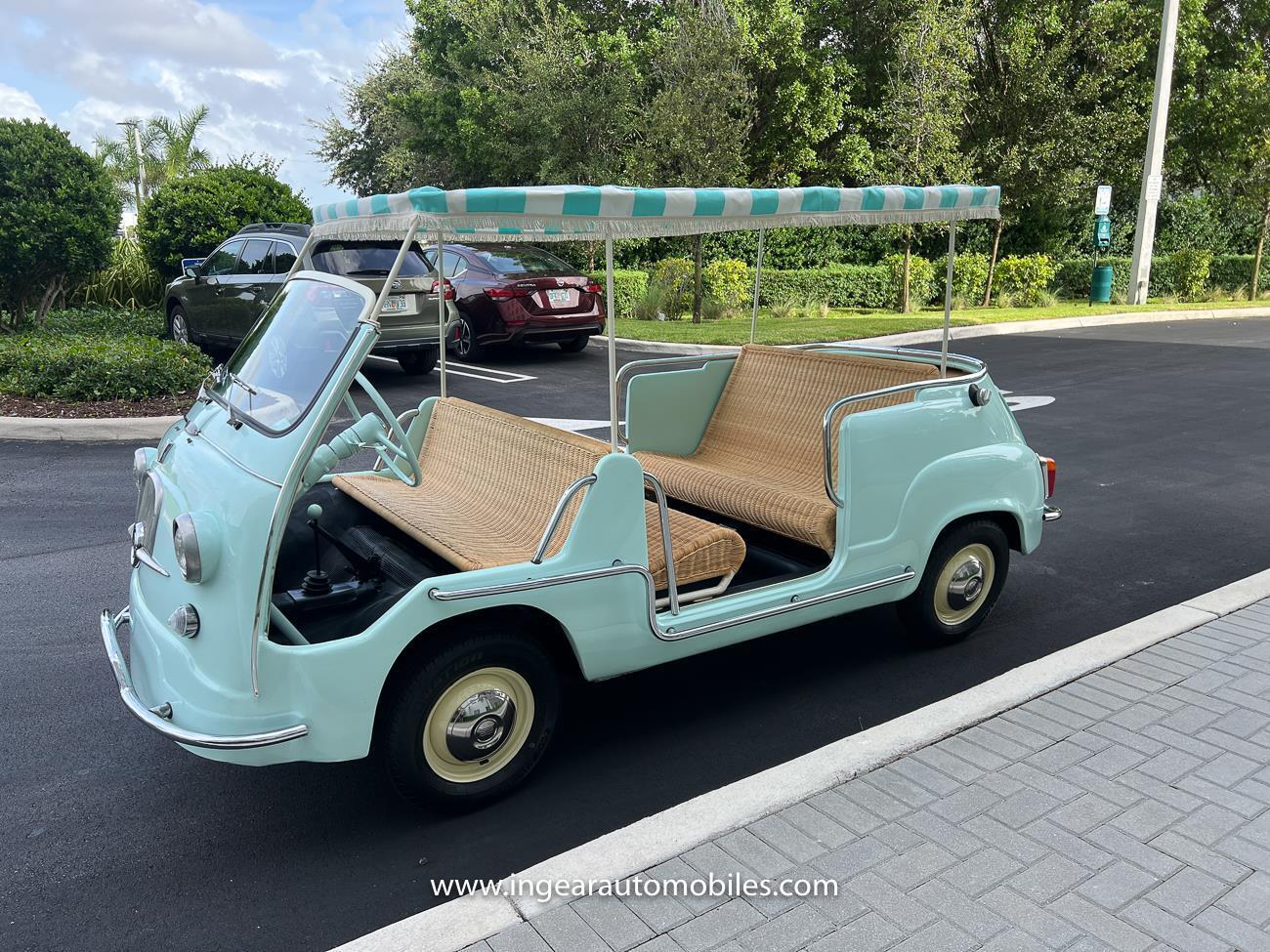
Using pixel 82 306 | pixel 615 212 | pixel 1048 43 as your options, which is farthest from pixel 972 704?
pixel 1048 43

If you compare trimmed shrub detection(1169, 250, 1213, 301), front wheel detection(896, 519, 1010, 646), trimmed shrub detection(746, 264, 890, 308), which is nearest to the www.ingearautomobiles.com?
front wheel detection(896, 519, 1010, 646)

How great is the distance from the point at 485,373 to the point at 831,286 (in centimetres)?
1046

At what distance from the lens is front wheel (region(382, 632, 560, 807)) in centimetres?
306

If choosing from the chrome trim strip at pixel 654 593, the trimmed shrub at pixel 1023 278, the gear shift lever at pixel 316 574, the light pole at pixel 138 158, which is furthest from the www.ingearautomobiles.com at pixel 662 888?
the light pole at pixel 138 158

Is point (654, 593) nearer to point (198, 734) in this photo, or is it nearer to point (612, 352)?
point (612, 352)

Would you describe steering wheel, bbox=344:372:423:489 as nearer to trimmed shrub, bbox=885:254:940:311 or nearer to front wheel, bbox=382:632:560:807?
front wheel, bbox=382:632:560:807

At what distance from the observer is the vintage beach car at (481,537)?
2.96 metres

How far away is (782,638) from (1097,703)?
4.60ft

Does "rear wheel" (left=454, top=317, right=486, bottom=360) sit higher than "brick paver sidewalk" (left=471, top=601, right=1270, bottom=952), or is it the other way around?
"rear wheel" (left=454, top=317, right=486, bottom=360)

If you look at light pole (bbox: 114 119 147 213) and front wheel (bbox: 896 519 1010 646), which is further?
light pole (bbox: 114 119 147 213)

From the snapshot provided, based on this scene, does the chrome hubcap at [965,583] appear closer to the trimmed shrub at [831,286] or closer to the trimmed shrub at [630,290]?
the trimmed shrub at [630,290]

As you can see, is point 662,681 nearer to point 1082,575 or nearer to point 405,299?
point 1082,575

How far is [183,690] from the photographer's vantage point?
→ 3.00m

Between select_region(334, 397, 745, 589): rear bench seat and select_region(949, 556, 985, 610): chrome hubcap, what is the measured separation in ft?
4.09
